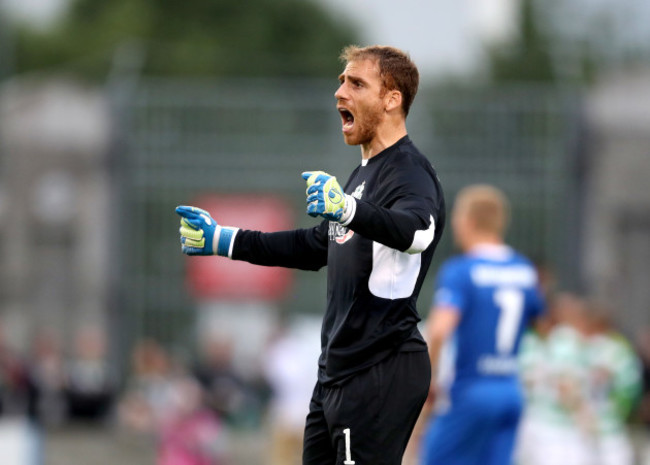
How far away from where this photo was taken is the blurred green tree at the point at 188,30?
160 feet

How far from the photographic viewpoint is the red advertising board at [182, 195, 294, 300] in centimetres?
2286

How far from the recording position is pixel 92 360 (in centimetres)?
2048

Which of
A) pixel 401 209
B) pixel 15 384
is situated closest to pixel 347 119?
pixel 401 209

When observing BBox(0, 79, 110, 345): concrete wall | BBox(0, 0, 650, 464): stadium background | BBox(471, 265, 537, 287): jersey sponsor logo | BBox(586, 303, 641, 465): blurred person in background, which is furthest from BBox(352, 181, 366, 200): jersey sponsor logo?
BBox(0, 79, 110, 345): concrete wall

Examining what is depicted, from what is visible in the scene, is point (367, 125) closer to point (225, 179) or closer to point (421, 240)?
point (421, 240)

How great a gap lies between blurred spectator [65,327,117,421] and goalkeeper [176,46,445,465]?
14823mm

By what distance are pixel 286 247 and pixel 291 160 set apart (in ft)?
60.7

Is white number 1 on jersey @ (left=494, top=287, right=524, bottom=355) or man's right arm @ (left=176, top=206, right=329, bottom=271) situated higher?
man's right arm @ (left=176, top=206, right=329, bottom=271)

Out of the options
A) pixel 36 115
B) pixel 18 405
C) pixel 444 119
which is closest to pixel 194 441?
pixel 18 405

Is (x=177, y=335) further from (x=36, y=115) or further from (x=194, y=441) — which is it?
(x=194, y=441)

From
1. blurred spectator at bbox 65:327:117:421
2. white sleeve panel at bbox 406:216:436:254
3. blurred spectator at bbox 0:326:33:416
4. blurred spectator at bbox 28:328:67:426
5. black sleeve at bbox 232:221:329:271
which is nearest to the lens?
white sleeve panel at bbox 406:216:436:254

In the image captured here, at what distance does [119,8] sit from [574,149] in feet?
100

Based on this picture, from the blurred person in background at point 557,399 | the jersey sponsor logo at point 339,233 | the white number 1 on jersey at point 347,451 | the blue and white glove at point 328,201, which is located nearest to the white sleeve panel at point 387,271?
the jersey sponsor logo at point 339,233

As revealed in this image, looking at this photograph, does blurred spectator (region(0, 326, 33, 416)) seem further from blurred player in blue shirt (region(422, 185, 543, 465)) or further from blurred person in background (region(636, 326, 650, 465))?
blurred player in blue shirt (region(422, 185, 543, 465))
